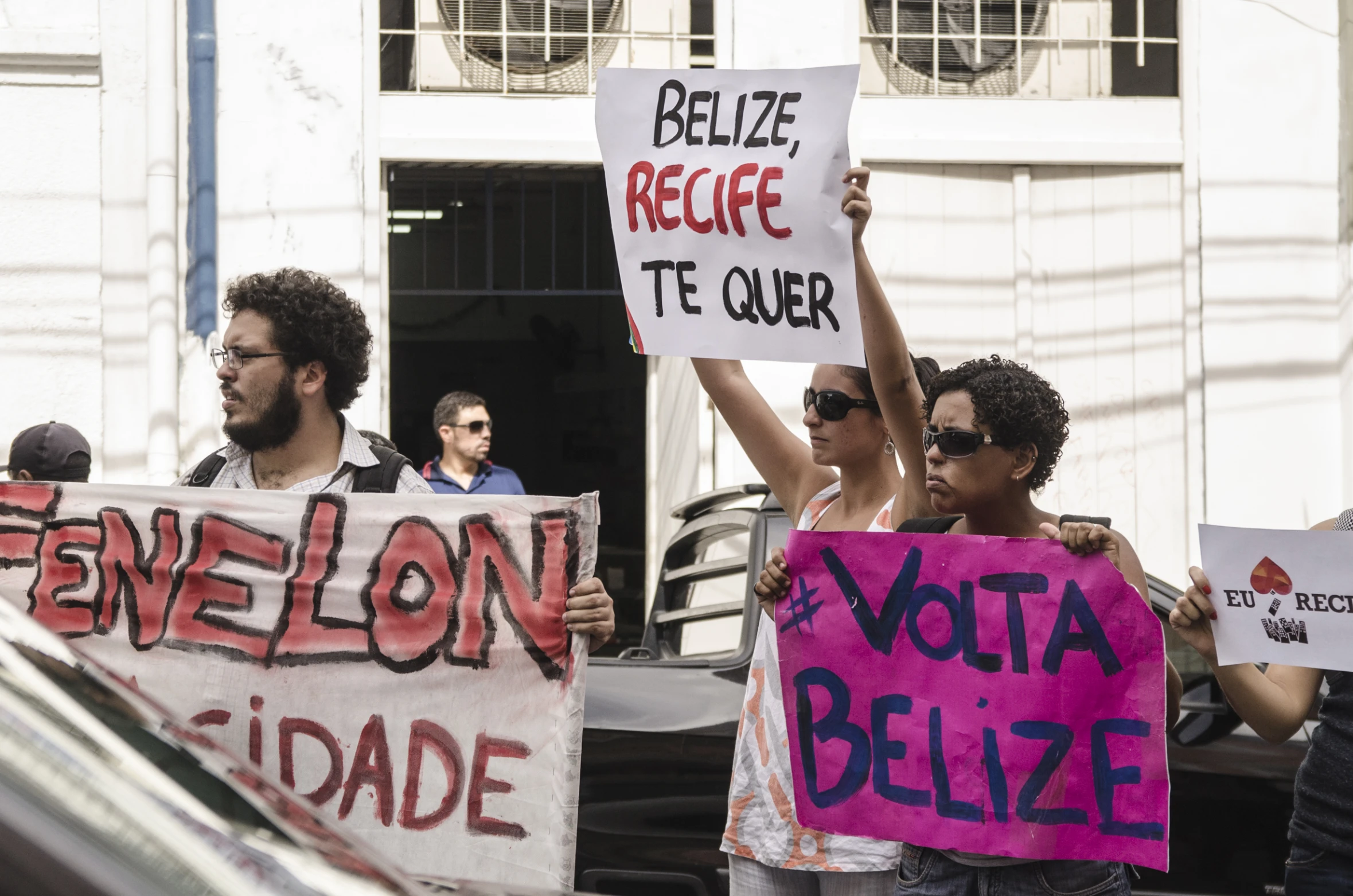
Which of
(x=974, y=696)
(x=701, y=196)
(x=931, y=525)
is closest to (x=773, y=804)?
(x=974, y=696)

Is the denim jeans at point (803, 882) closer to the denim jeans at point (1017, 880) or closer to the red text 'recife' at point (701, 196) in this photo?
the denim jeans at point (1017, 880)

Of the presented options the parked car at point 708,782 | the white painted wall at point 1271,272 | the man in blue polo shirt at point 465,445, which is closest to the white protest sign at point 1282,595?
the parked car at point 708,782

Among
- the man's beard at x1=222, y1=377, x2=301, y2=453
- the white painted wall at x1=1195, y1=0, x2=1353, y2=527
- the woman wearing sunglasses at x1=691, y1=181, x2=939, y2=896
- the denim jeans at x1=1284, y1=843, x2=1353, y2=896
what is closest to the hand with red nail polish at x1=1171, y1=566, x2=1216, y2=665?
the denim jeans at x1=1284, y1=843, x2=1353, y2=896

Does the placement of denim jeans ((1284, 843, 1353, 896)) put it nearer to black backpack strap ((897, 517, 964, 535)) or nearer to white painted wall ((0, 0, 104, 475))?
black backpack strap ((897, 517, 964, 535))

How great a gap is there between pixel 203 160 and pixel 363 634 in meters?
5.32

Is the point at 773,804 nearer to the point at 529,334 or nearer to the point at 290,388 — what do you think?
the point at 290,388

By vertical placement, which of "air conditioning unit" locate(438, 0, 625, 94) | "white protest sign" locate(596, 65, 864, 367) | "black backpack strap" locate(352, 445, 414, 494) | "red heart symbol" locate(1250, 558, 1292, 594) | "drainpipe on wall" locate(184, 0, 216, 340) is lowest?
"red heart symbol" locate(1250, 558, 1292, 594)

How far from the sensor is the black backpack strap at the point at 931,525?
297 cm

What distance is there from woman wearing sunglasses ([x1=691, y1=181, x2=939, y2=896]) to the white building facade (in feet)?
15.8

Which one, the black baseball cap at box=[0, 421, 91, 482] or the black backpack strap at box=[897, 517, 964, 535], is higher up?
the black baseball cap at box=[0, 421, 91, 482]

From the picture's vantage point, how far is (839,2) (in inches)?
325

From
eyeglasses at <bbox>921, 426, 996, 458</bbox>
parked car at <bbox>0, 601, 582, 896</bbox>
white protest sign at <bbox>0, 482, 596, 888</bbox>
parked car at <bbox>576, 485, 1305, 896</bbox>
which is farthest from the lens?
parked car at <bbox>576, 485, 1305, 896</bbox>

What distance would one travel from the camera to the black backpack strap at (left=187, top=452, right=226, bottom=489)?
3434mm

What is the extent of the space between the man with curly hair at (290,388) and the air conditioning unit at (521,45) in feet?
17.1
